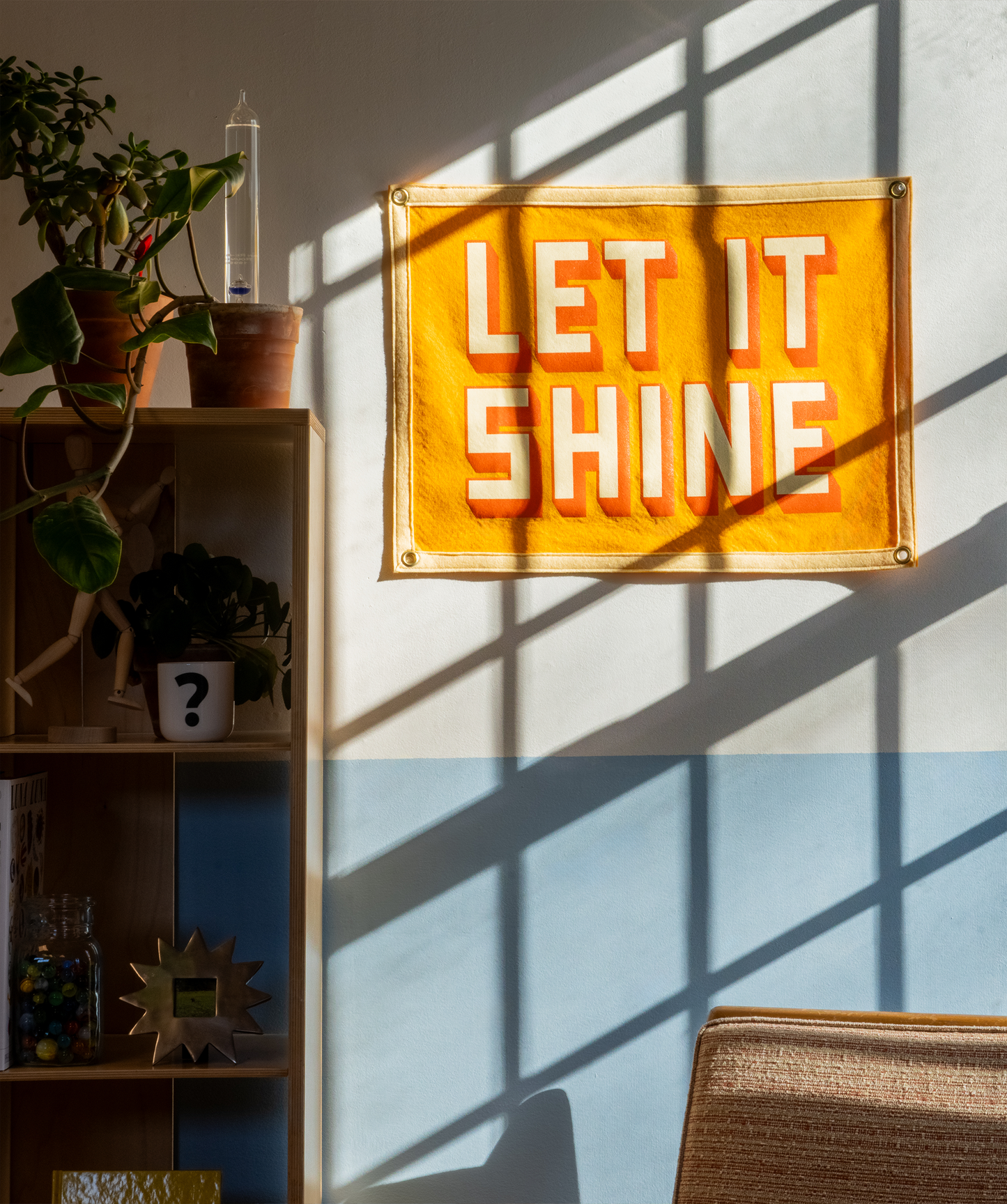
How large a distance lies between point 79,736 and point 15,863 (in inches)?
9.3

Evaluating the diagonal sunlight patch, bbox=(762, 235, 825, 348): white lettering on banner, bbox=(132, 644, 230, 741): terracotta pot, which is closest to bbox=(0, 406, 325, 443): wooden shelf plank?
bbox=(132, 644, 230, 741): terracotta pot

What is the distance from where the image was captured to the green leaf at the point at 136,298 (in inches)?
63.0

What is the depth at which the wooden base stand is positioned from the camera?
1713mm

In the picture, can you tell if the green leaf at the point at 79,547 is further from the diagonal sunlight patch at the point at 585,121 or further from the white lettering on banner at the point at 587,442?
the diagonal sunlight patch at the point at 585,121

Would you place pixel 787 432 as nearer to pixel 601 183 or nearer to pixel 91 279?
pixel 601 183

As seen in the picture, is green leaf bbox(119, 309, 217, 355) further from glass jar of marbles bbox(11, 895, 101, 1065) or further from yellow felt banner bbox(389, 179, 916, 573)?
glass jar of marbles bbox(11, 895, 101, 1065)

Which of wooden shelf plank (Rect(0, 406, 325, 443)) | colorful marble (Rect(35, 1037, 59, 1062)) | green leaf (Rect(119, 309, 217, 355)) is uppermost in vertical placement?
green leaf (Rect(119, 309, 217, 355))

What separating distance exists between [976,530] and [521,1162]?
4.73 ft

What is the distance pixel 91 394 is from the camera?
154cm

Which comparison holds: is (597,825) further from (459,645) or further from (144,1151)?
(144,1151)

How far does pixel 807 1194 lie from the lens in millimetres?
1311

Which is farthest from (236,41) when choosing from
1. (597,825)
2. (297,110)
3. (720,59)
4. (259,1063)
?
Answer: (259,1063)

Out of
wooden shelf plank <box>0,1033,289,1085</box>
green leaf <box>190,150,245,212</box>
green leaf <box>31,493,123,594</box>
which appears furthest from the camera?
wooden shelf plank <box>0,1033,289,1085</box>

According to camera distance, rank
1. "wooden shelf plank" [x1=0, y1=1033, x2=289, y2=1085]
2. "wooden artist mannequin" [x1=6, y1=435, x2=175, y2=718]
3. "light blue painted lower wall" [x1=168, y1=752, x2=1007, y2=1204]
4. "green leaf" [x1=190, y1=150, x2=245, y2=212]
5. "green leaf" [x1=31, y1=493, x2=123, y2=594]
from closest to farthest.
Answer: "green leaf" [x1=31, y1=493, x2=123, y2=594] → "green leaf" [x1=190, y1=150, x2=245, y2=212] → "wooden shelf plank" [x1=0, y1=1033, x2=289, y2=1085] → "wooden artist mannequin" [x1=6, y1=435, x2=175, y2=718] → "light blue painted lower wall" [x1=168, y1=752, x2=1007, y2=1204]
